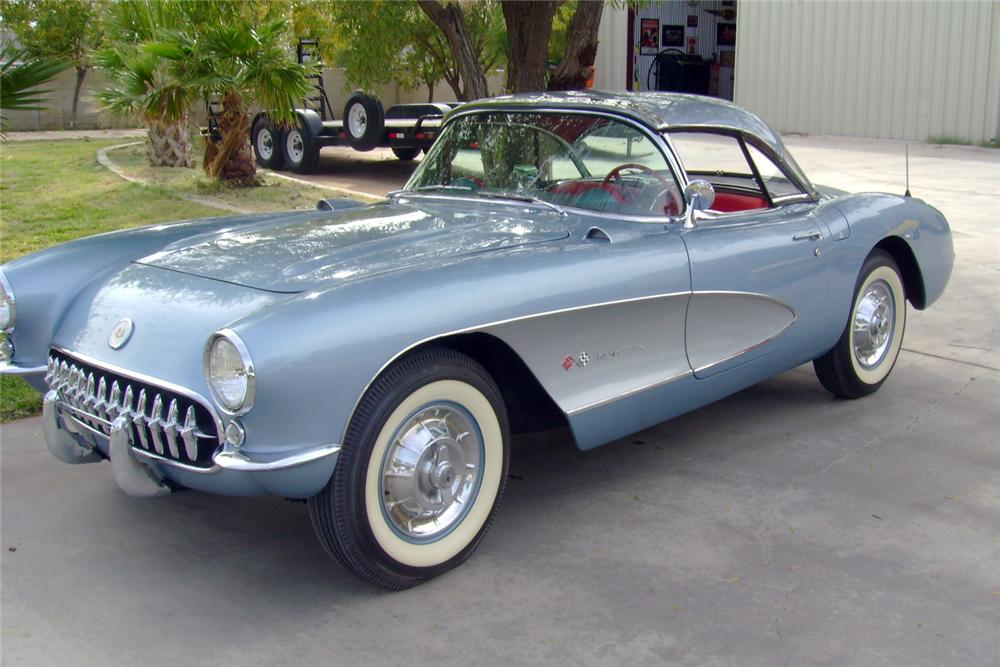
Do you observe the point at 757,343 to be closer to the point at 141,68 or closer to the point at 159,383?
the point at 159,383

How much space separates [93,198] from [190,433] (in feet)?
29.0

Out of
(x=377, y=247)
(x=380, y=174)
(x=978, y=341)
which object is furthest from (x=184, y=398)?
(x=380, y=174)

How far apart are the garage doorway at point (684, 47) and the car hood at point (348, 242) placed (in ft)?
71.3

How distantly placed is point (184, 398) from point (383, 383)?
23.5 inches

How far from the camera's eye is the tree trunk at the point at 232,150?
449 inches

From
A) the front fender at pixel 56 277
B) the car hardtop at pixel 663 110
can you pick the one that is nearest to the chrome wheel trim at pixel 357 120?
the car hardtop at pixel 663 110

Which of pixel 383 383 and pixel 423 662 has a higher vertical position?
pixel 383 383

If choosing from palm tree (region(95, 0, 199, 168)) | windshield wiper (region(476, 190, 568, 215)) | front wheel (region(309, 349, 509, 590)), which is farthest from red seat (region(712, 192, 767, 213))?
palm tree (region(95, 0, 199, 168))

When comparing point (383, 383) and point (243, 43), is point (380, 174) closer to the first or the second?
point (243, 43)

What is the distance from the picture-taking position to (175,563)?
11.8 feet

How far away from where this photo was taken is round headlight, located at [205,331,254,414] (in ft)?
9.64

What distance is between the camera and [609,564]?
3592 millimetres

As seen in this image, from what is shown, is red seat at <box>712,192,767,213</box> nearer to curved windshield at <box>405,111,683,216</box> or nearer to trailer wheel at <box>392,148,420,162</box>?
curved windshield at <box>405,111,683,216</box>

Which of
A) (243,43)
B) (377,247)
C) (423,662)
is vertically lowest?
(423,662)
